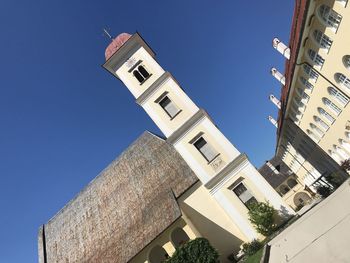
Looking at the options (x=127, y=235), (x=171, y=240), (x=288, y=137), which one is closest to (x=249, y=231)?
(x=171, y=240)

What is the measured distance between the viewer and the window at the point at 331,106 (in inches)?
1227

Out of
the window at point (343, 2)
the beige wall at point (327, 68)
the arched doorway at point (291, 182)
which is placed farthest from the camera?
the arched doorway at point (291, 182)

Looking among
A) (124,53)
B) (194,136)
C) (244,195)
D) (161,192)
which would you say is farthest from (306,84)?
(161,192)

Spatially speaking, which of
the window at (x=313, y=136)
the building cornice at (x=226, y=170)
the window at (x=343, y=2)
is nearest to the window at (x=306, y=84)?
the window at (x=313, y=136)

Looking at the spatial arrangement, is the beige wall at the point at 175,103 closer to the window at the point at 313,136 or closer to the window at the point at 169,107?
the window at the point at 169,107

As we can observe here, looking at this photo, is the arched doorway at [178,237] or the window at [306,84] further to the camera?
the window at [306,84]

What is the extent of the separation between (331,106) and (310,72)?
4.72 metres

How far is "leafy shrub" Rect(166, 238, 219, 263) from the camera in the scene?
16250 mm

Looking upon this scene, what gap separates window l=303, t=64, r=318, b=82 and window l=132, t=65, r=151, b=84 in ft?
52.8

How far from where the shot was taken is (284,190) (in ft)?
197

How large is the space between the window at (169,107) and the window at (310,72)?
14.6 m

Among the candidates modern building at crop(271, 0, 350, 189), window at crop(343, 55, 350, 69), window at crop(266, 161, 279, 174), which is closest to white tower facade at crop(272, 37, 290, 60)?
modern building at crop(271, 0, 350, 189)

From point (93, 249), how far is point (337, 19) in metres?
25.6

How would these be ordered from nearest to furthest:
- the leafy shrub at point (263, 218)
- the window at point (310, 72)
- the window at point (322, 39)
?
the leafy shrub at point (263, 218), the window at point (322, 39), the window at point (310, 72)
